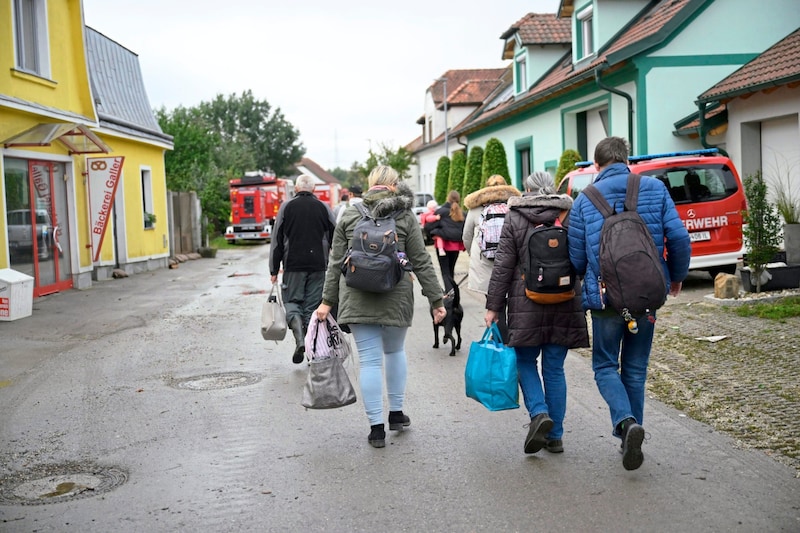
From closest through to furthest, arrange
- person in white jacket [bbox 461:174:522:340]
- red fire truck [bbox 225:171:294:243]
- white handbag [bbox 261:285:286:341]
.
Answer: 1. person in white jacket [bbox 461:174:522:340]
2. white handbag [bbox 261:285:286:341]
3. red fire truck [bbox 225:171:294:243]

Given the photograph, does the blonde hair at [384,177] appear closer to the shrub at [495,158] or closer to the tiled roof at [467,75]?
the shrub at [495,158]

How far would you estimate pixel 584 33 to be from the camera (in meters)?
23.9

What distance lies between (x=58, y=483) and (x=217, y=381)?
120 inches

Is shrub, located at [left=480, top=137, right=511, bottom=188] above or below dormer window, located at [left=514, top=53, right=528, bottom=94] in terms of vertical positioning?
below

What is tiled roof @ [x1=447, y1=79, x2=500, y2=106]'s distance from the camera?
45.0 m

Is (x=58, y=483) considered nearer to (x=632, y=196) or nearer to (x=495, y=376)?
(x=495, y=376)

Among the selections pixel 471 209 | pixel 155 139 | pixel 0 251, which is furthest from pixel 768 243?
pixel 155 139

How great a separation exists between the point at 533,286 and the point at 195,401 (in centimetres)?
344

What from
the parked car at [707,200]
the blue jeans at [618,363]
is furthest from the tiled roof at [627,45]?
the blue jeans at [618,363]

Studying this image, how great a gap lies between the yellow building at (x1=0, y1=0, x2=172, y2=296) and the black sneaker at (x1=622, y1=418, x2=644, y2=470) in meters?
11.7

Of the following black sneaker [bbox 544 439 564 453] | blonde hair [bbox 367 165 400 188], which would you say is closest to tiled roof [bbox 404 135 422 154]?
blonde hair [bbox 367 165 400 188]

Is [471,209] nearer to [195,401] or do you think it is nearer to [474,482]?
[195,401]

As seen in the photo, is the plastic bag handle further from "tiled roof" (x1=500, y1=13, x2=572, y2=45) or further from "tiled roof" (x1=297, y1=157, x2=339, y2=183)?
"tiled roof" (x1=297, y1=157, x2=339, y2=183)

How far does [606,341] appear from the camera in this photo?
526 centimetres
